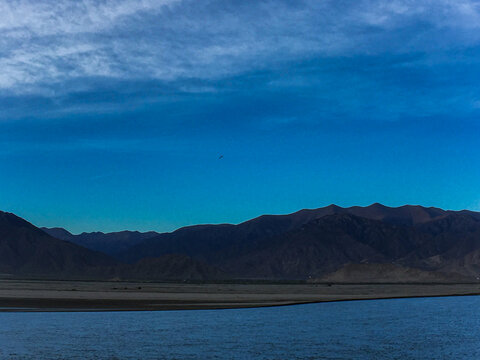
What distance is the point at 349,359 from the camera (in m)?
31.8

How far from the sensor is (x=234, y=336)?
4006 cm

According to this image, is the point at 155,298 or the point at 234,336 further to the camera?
the point at 155,298

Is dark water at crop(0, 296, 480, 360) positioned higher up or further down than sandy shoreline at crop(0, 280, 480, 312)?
further down

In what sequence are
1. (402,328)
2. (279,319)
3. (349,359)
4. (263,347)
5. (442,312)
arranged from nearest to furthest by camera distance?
1. (349,359)
2. (263,347)
3. (402,328)
4. (279,319)
5. (442,312)

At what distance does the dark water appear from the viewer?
33.1 meters

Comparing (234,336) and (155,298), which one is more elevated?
(155,298)

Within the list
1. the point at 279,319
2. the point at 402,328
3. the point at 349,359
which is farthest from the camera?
the point at 279,319

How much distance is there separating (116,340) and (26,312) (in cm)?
2298

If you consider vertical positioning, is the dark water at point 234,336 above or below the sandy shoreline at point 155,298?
Result: below

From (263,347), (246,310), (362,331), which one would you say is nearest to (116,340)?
(263,347)

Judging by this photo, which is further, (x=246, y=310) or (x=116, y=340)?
(x=246, y=310)

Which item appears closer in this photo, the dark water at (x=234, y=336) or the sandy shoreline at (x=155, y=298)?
the dark water at (x=234, y=336)

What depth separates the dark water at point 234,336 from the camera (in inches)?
1303

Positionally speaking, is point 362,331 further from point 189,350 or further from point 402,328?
point 189,350
